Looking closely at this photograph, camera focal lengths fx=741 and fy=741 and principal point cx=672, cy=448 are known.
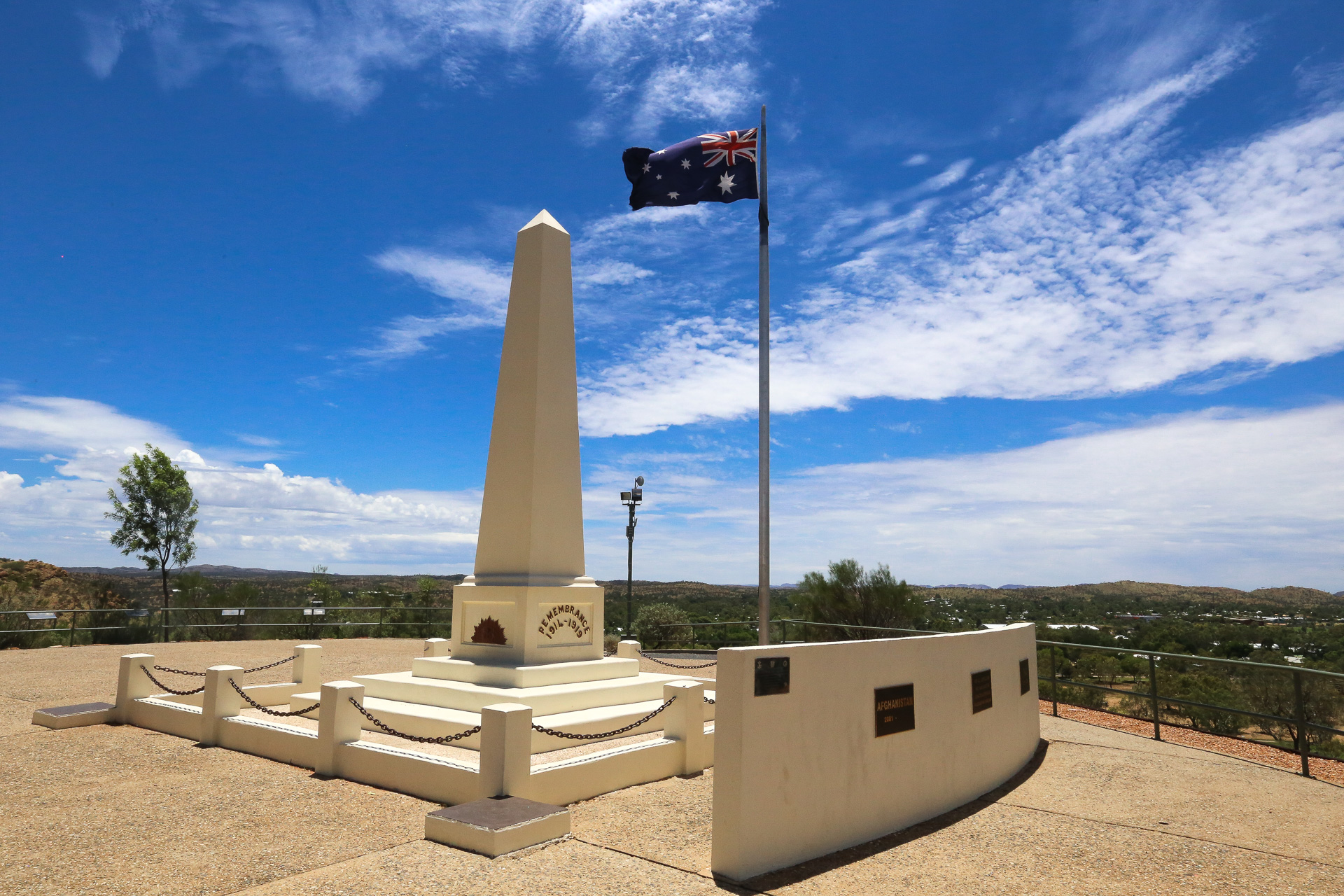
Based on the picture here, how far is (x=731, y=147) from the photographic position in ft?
32.4

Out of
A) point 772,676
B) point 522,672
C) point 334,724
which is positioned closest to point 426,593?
point 522,672

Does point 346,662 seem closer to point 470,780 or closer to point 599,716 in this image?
point 599,716

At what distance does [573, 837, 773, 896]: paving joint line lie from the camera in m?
4.63

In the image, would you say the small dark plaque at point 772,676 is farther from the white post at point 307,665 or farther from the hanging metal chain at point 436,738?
the white post at point 307,665

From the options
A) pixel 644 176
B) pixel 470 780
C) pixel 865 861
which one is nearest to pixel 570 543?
pixel 470 780

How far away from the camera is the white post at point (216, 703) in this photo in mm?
8594

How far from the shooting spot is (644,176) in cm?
1018

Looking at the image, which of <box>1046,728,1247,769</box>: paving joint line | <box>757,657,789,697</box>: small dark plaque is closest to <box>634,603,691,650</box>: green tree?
<box>1046,728,1247,769</box>: paving joint line

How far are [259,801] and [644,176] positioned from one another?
8389 mm

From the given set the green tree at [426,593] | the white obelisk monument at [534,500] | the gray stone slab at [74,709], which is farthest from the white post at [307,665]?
the green tree at [426,593]

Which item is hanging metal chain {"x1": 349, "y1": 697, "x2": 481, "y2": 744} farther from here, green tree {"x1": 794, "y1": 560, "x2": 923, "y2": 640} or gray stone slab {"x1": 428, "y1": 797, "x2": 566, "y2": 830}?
green tree {"x1": 794, "y1": 560, "x2": 923, "y2": 640}

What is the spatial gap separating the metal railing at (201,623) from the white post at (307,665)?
6387 mm

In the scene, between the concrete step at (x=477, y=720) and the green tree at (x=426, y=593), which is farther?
the green tree at (x=426, y=593)

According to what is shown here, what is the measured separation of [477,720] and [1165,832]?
6.47 meters
